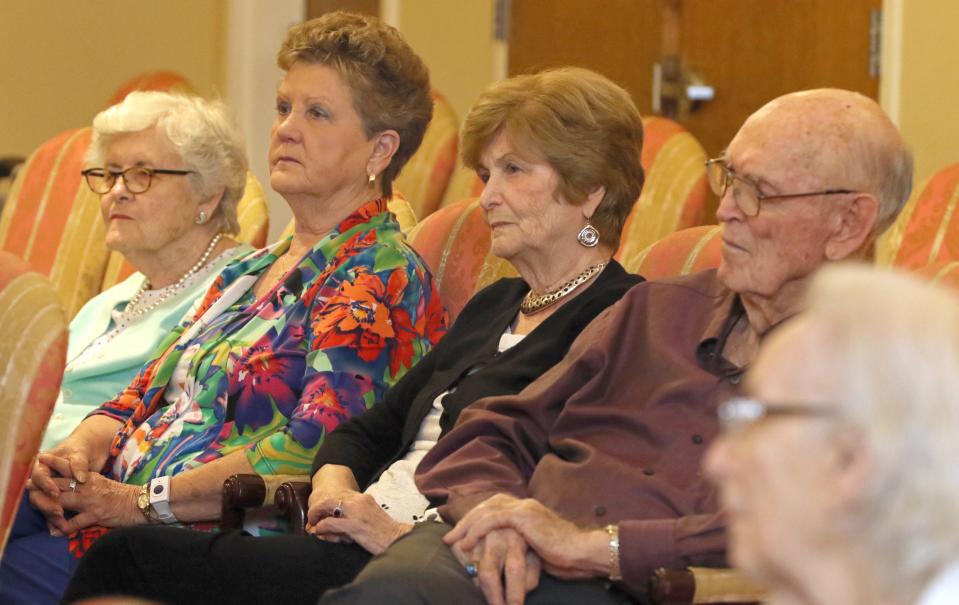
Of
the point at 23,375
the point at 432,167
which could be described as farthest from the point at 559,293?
the point at 432,167

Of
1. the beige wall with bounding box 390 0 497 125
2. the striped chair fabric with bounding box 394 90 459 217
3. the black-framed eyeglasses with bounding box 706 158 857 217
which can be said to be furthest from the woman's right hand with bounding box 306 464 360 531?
the beige wall with bounding box 390 0 497 125

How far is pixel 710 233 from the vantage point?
2535mm

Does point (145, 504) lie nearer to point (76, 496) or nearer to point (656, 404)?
point (76, 496)

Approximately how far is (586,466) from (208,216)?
1.54 meters

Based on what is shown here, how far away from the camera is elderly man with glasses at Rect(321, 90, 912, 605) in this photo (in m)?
1.95

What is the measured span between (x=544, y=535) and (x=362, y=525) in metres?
0.38

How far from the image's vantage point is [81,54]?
5.38 m

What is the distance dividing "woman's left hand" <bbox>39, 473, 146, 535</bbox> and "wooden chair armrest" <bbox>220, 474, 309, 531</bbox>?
0.69ft

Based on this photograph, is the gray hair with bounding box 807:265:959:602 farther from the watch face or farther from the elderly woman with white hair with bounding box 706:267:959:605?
the watch face

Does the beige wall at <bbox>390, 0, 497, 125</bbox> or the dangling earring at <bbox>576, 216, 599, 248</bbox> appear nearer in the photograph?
the dangling earring at <bbox>576, 216, 599, 248</bbox>

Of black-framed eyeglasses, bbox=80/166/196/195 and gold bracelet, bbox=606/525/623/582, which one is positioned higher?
black-framed eyeglasses, bbox=80/166/196/195

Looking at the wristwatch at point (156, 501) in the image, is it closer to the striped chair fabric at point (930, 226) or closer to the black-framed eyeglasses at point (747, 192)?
the black-framed eyeglasses at point (747, 192)

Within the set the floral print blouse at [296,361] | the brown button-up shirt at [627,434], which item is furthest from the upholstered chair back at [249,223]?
the brown button-up shirt at [627,434]

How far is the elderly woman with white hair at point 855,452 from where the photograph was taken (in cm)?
101
